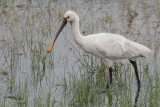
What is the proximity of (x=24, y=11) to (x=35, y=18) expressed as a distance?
537 millimetres

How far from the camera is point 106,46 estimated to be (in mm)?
7449

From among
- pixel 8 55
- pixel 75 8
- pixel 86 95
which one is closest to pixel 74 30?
pixel 86 95

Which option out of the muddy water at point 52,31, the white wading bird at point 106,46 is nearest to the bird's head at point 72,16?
the white wading bird at point 106,46

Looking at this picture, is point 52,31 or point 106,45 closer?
point 106,45

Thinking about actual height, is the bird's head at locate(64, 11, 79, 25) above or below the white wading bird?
above

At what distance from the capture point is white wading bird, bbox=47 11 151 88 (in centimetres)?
738

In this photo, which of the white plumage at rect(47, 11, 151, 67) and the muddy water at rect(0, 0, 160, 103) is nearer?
the white plumage at rect(47, 11, 151, 67)

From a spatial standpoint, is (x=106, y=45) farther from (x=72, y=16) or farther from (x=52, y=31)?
(x=52, y=31)

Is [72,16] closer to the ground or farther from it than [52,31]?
closer to the ground

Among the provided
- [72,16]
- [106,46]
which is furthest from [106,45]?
[72,16]

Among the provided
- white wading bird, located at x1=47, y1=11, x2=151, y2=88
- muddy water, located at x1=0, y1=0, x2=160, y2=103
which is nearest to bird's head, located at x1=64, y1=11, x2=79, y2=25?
white wading bird, located at x1=47, y1=11, x2=151, y2=88

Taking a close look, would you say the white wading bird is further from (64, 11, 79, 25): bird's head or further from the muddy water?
the muddy water

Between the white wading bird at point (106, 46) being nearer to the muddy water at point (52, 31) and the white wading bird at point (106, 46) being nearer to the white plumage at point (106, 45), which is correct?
the white plumage at point (106, 45)

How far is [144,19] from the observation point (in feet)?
38.4
